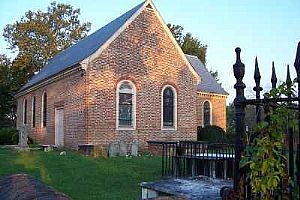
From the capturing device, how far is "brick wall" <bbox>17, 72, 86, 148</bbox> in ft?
72.3

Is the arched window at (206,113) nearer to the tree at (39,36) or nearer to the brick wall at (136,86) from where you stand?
the brick wall at (136,86)

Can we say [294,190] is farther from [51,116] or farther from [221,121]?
[221,121]

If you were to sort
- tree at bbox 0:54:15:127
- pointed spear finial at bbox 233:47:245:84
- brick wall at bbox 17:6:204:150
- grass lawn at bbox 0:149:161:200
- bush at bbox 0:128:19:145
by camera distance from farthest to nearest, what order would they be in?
tree at bbox 0:54:15:127 < bush at bbox 0:128:19:145 < brick wall at bbox 17:6:204:150 < grass lawn at bbox 0:149:161:200 < pointed spear finial at bbox 233:47:245:84

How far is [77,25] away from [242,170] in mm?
54926

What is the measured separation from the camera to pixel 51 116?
2689 cm

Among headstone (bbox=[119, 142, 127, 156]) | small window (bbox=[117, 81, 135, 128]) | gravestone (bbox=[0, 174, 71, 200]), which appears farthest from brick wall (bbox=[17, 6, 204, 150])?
gravestone (bbox=[0, 174, 71, 200])

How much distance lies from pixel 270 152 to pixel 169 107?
21.8 m

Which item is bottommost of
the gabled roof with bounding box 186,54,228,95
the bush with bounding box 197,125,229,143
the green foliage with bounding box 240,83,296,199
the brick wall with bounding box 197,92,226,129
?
the bush with bounding box 197,125,229,143

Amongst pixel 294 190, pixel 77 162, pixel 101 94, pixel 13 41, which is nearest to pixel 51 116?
pixel 101 94

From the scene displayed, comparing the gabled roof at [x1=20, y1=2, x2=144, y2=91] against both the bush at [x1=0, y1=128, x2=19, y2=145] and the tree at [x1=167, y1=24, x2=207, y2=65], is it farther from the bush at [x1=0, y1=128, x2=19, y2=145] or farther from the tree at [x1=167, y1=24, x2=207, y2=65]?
the tree at [x1=167, y1=24, x2=207, y2=65]

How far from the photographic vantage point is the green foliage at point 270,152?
2756 millimetres

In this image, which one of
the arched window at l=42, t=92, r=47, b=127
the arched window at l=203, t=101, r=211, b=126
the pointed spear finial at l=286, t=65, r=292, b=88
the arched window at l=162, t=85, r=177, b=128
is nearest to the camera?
the pointed spear finial at l=286, t=65, r=292, b=88

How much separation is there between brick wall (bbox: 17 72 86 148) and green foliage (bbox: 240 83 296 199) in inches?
749

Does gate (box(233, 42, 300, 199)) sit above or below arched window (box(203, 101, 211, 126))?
below
